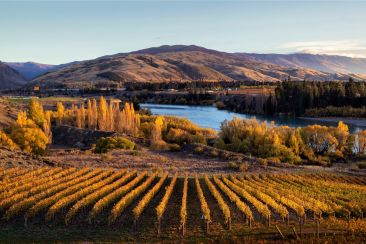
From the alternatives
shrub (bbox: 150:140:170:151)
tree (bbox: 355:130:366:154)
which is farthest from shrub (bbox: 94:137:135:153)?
tree (bbox: 355:130:366:154)

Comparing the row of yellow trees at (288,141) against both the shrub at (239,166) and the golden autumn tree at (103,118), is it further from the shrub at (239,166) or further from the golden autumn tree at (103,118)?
the golden autumn tree at (103,118)

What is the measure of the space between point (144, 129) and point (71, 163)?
3828 centimetres

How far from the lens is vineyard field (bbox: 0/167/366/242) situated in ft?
83.9

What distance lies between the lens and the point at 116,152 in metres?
61.1

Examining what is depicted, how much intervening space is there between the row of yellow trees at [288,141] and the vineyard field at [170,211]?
101ft

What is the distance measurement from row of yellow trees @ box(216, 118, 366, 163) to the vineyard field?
3075cm

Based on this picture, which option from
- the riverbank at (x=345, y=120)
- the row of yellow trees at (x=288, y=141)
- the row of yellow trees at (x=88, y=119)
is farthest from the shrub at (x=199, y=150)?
the riverbank at (x=345, y=120)

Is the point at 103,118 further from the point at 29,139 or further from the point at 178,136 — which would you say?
the point at 29,139

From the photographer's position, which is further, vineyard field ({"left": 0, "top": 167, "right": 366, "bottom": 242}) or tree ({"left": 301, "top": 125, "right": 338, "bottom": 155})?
tree ({"left": 301, "top": 125, "right": 338, "bottom": 155})

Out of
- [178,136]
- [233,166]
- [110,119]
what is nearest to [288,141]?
[178,136]

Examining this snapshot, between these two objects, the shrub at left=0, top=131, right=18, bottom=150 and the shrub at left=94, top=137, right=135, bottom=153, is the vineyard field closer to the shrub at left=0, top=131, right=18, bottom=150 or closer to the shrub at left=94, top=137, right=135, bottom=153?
the shrub at left=0, top=131, right=18, bottom=150

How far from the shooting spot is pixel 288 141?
74.1 metres

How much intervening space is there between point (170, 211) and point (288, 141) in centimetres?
4789

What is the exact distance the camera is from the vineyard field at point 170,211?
25.6 m
